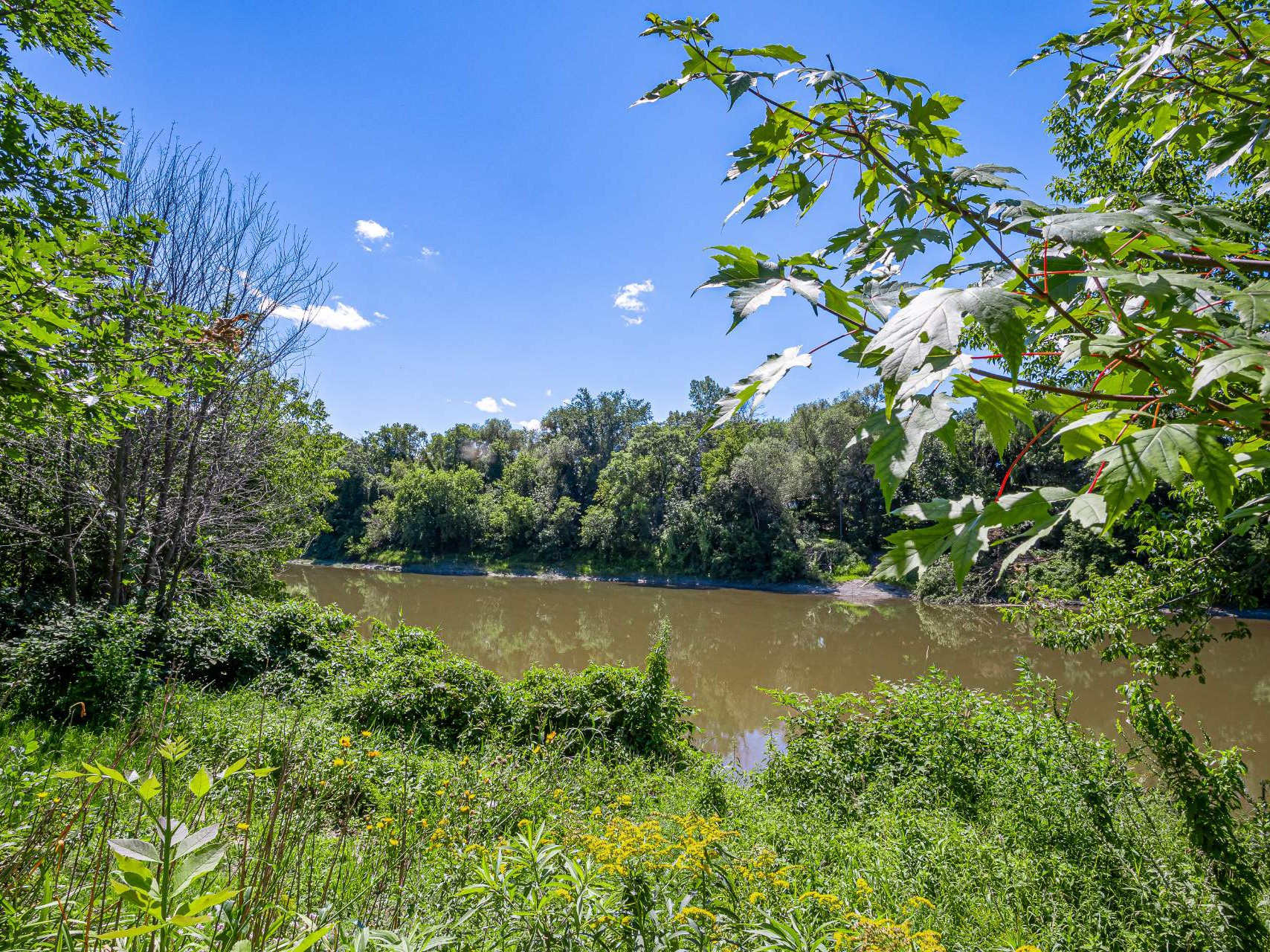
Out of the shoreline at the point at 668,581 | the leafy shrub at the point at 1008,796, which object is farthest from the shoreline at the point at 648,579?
the leafy shrub at the point at 1008,796

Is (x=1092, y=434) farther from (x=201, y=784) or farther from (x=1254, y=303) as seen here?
(x=201, y=784)

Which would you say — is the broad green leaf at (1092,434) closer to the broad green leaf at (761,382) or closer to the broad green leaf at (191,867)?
the broad green leaf at (761,382)

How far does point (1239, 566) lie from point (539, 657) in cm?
1246

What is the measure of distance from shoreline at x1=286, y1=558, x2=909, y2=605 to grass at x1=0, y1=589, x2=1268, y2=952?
15.5 meters

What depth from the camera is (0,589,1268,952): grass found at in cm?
121

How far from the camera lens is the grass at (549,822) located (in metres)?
1.21

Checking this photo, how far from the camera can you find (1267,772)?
658 cm

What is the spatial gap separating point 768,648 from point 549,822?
1362 centimetres

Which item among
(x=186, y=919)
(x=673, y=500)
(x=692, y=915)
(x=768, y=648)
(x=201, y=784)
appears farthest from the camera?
(x=673, y=500)

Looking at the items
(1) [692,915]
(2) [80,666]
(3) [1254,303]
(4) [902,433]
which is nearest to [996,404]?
(4) [902,433]

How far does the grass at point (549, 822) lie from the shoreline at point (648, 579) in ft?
50.8

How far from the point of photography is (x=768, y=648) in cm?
1534

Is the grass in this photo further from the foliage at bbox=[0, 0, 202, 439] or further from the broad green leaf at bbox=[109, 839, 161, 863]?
the foliage at bbox=[0, 0, 202, 439]

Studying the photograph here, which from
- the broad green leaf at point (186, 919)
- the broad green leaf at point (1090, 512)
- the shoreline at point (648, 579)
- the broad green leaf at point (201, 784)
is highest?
the broad green leaf at point (1090, 512)
